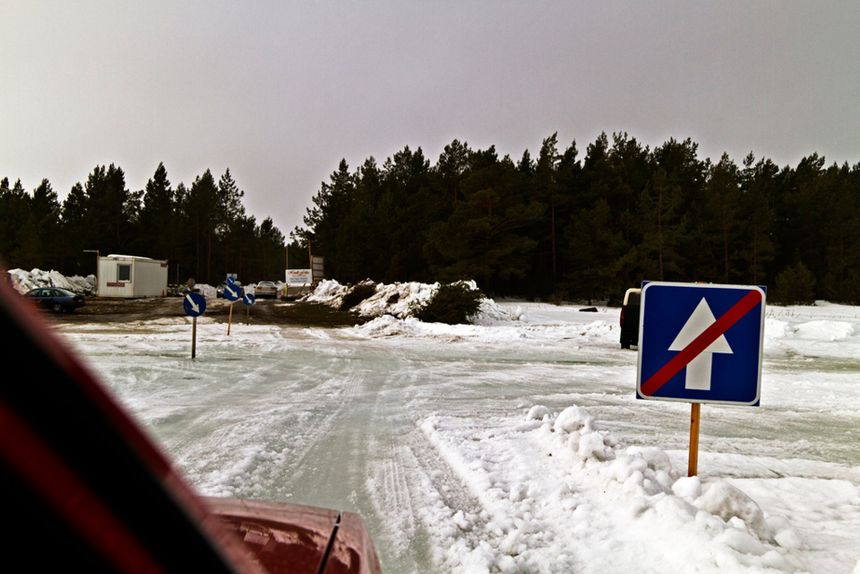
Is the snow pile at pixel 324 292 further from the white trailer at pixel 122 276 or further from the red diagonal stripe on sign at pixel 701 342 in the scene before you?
the red diagonal stripe on sign at pixel 701 342

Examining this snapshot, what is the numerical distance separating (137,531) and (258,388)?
29.2 ft

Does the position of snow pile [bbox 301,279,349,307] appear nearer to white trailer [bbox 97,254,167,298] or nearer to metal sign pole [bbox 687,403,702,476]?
white trailer [bbox 97,254,167,298]

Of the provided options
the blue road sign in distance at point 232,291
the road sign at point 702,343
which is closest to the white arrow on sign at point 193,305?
the blue road sign in distance at point 232,291

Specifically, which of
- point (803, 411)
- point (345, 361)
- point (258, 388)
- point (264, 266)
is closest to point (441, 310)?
point (345, 361)

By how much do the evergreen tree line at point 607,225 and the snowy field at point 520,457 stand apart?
97.1 ft

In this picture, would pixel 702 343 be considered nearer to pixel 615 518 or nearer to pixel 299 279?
pixel 615 518

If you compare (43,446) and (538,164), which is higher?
(538,164)

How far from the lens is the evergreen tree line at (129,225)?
2126 inches

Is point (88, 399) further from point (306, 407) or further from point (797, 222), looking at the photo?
point (797, 222)

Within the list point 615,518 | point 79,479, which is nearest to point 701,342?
point 615,518

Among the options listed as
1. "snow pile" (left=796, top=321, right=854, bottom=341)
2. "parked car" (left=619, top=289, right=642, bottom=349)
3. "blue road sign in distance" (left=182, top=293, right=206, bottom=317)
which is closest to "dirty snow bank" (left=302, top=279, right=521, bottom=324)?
"parked car" (left=619, top=289, right=642, bottom=349)

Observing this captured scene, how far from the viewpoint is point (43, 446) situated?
56 cm

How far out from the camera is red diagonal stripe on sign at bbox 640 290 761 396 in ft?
13.6

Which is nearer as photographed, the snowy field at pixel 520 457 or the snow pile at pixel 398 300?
the snowy field at pixel 520 457
